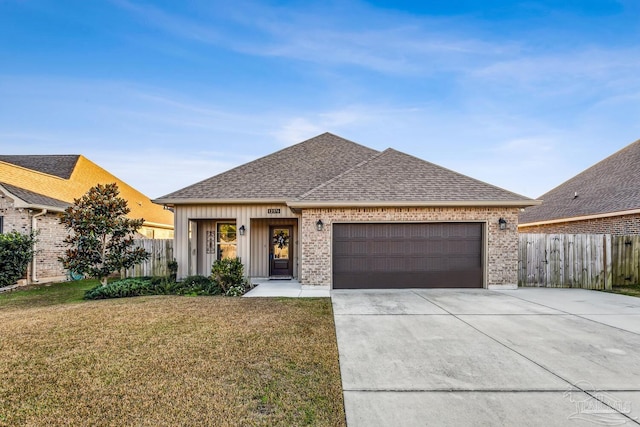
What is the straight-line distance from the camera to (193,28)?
1109 cm

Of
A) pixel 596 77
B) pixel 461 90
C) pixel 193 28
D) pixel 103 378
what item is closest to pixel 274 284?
pixel 103 378

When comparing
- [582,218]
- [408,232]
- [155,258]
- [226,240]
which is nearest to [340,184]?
[408,232]

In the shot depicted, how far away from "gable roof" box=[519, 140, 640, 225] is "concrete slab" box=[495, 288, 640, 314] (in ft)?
14.9

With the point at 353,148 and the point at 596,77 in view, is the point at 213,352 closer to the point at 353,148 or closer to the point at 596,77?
the point at 353,148

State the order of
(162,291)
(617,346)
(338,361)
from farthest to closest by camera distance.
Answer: (162,291) < (617,346) < (338,361)

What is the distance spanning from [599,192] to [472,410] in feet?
52.0

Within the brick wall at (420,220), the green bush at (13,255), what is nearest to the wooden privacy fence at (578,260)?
the brick wall at (420,220)

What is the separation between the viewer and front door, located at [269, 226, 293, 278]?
11.9 meters

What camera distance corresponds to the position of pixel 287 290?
30.1ft

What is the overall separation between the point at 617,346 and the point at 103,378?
716 centimetres

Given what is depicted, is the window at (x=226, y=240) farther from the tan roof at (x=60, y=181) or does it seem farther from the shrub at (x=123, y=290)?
the tan roof at (x=60, y=181)

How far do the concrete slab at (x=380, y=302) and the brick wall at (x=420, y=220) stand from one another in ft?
3.33

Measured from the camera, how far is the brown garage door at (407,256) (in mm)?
9422

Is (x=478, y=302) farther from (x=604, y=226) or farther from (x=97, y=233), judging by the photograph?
(x=97, y=233)
